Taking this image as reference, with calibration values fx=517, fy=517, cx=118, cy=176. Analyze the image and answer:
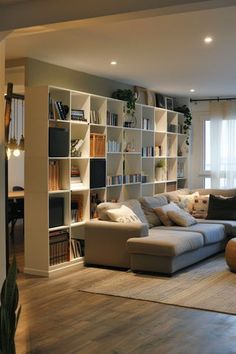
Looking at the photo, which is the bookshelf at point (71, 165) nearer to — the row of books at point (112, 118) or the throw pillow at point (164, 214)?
the row of books at point (112, 118)

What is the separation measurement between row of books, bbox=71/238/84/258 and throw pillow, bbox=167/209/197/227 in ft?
4.63

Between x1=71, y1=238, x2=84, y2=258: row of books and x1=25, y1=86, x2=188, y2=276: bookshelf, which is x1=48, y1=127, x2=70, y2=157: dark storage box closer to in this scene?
x1=25, y1=86, x2=188, y2=276: bookshelf

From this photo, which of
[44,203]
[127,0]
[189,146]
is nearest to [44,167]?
[44,203]

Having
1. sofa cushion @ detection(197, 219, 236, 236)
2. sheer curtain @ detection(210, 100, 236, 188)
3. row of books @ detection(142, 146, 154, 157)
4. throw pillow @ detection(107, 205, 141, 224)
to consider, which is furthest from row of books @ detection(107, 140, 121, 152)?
sheer curtain @ detection(210, 100, 236, 188)

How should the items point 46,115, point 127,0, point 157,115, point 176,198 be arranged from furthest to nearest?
point 157,115 → point 176,198 → point 46,115 → point 127,0

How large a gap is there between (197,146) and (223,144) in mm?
609

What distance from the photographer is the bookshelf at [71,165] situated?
6094 millimetres

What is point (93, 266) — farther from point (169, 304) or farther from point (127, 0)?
point (127, 0)

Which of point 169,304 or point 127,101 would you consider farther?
point 127,101

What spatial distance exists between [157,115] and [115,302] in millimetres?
4658

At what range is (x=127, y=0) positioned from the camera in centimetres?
344

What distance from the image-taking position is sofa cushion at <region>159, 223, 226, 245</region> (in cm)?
683

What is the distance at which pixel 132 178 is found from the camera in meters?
7.95

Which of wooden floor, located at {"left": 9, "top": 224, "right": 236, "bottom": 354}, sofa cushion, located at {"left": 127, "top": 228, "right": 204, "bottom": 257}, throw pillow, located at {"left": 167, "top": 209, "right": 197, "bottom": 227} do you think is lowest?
wooden floor, located at {"left": 9, "top": 224, "right": 236, "bottom": 354}
